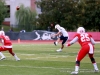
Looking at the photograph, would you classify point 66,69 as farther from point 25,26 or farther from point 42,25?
point 25,26

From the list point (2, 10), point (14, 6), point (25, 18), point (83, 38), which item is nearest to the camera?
point (83, 38)

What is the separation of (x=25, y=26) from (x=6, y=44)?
4988 cm

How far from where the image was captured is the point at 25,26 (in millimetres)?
67500

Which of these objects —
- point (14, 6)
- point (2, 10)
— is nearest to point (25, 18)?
point (2, 10)

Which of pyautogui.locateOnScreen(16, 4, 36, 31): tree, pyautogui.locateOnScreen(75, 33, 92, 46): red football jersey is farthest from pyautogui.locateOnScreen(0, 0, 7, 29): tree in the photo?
pyautogui.locateOnScreen(75, 33, 92, 46): red football jersey

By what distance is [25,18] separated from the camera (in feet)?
225

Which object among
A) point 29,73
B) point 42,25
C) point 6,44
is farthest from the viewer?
point 42,25

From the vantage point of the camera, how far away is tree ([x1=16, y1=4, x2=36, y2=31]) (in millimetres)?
67188

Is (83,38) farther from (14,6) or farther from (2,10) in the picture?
(14,6)

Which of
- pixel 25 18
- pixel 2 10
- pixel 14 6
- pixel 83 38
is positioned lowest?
pixel 25 18

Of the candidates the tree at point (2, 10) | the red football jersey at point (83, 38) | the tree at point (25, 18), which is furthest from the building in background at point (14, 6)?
the red football jersey at point (83, 38)

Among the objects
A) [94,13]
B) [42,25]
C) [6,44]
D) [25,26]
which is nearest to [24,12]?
[25,26]

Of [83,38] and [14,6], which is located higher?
[83,38]

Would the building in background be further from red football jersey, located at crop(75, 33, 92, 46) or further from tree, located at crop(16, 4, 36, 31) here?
red football jersey, located at crop(75, 33, 92, 46)
